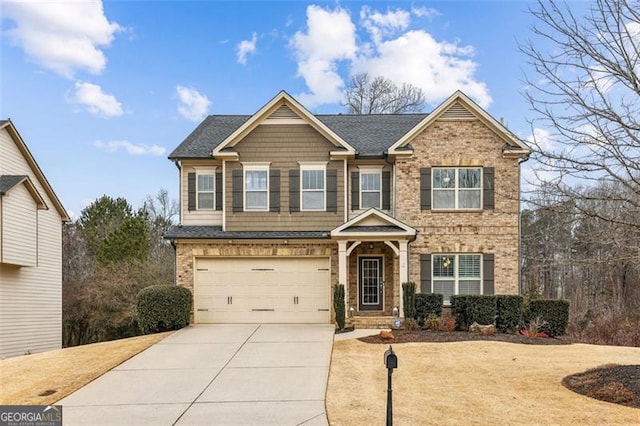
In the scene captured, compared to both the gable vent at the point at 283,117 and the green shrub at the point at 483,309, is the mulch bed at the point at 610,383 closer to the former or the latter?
the green shrub at the point at 483,309

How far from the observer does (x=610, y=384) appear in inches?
337

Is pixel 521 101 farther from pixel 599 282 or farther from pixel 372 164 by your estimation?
pixel 599 282

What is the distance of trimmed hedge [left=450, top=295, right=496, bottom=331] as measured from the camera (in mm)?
14828

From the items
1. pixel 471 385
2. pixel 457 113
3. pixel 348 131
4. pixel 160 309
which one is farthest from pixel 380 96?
pixel 471 385

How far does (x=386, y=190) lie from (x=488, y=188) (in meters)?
3.41

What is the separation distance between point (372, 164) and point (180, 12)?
7.86 meters

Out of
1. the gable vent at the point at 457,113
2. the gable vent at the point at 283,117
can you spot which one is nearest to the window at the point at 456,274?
the gable vent at the point at 457,113

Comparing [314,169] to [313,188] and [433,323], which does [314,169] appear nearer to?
[313,188]

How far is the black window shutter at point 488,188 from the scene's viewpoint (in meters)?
17.0

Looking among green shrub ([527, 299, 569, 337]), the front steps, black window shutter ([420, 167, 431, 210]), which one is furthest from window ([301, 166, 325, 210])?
green shrub ([527, 299, 569, 337])

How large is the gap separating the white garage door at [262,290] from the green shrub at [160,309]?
4.00ft

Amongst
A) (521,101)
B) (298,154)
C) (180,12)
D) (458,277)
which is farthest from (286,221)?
(521,101)

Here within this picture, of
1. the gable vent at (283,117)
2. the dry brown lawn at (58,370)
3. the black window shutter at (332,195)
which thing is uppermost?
the gable vent at (283,117)

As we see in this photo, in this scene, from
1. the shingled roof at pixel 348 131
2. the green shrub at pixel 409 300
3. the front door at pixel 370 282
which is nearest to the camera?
the green shrub at pixel 409 300
